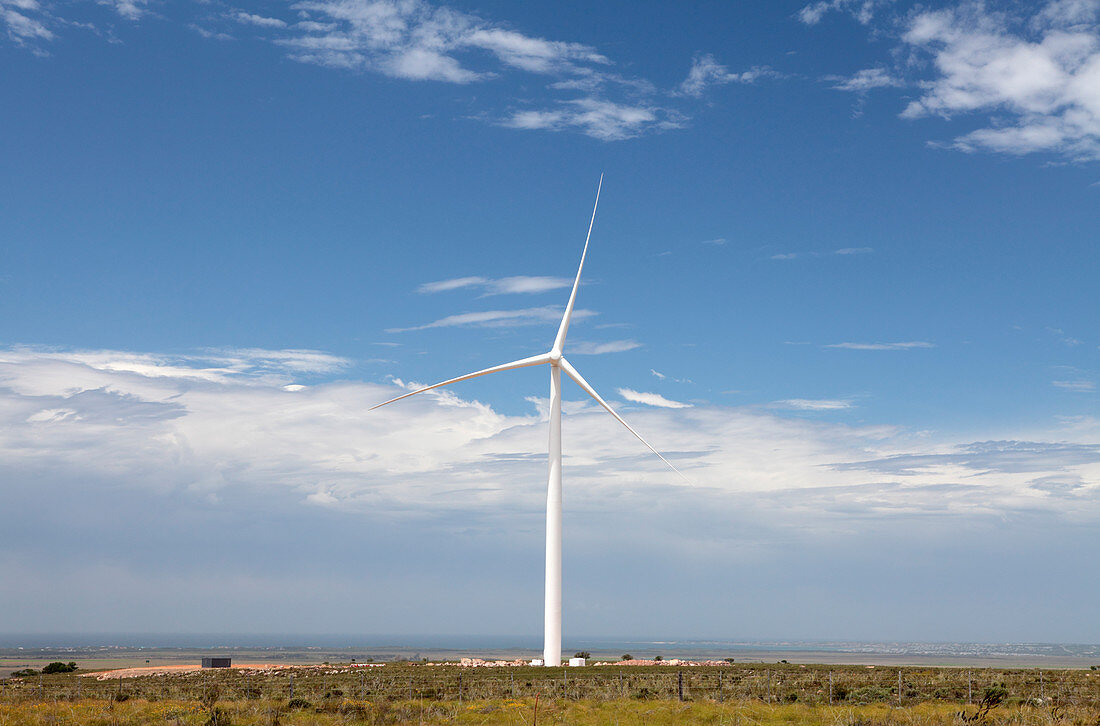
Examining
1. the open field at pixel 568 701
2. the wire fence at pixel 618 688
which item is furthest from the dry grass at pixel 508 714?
the wire fence at pixel 618 688

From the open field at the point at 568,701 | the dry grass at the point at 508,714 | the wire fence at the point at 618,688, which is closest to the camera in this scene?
the dry grass at the point at 508,714

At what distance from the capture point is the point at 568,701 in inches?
1580

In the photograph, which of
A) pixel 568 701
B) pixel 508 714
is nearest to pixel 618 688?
pixel 568 701

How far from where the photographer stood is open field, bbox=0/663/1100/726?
113ft

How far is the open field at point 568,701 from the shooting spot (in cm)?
3441

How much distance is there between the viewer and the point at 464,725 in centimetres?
3322

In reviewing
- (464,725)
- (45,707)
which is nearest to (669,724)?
(464,725)

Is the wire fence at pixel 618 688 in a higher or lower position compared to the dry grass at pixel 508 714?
lower

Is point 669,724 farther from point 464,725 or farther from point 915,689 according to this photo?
point 915,689

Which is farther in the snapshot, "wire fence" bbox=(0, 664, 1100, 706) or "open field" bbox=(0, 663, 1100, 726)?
"wire fence" bbox=(0, 664, 1100, 706)

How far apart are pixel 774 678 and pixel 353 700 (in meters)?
29.1

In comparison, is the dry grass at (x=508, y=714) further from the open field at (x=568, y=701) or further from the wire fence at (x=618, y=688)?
the wire fence at (x=618, y=688)

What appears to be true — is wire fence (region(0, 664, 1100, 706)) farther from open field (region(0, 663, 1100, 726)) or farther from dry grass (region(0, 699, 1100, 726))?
dry grass (region(0, 699, 1100, 726))

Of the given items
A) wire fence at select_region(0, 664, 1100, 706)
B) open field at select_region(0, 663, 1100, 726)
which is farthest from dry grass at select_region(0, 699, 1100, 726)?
wire fence at select_region(0, 664, 1100, 706)
